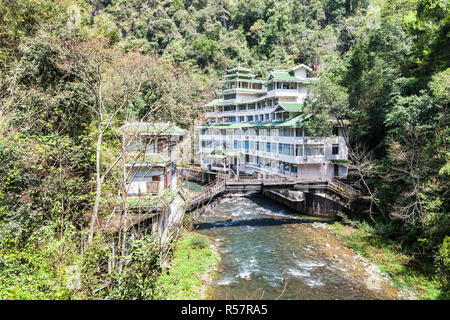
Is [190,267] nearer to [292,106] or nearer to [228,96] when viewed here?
[292,106]

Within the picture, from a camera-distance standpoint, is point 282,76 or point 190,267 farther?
point 282,76

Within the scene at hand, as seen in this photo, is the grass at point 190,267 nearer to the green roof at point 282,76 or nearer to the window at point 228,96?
the green roof at point 282,76

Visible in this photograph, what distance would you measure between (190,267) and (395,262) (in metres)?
14.2

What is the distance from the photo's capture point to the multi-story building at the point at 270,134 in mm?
31594

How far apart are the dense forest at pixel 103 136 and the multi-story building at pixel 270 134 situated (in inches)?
155

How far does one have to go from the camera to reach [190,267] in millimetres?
17875

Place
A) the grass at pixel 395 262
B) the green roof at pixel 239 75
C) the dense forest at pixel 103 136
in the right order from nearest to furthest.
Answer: the dense forest at pixel 103 136, the grass at pixel 395 262, the green roof at pixel 239 75

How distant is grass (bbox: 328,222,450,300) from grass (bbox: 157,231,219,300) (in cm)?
1159

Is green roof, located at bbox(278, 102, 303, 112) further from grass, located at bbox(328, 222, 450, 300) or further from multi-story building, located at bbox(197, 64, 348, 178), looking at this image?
grass, located at bbox(328, 222, 450, 300)

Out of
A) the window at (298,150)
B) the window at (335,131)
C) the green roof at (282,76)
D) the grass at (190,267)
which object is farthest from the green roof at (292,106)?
the grass at (190,267)

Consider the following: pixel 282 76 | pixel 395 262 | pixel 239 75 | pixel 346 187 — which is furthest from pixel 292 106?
pixel 395 262

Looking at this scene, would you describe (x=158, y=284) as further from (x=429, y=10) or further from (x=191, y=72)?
(x=191, y=72)
